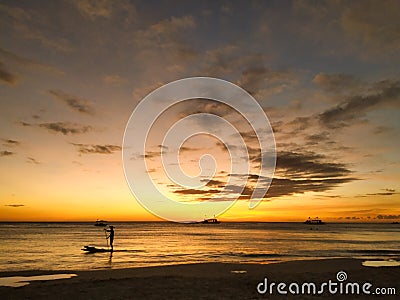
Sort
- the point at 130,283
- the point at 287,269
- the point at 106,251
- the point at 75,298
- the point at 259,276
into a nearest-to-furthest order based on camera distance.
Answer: the point at 75,298 → the point at 130,283 → the point at 259,276 → the point at 287,269 → the point at 106,251

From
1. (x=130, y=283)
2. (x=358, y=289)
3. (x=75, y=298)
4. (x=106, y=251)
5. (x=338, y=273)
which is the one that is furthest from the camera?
(x=106, y=251)

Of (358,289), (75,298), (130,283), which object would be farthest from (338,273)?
(75,298)

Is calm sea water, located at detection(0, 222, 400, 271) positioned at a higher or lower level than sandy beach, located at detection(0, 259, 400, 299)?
lower

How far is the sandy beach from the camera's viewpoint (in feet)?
59.7

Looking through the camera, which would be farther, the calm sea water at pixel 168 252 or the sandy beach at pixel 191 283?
the calm sea water at pixel 168 252

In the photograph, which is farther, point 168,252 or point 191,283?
point 168,252

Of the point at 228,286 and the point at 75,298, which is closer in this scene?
the point at 75,298

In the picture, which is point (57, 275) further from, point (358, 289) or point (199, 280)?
point (358, 289)

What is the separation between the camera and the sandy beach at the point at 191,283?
59.7 ft

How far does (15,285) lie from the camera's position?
21844 mm

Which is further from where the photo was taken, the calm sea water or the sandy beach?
the calm sea water

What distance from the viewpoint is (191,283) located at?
70.5 feet

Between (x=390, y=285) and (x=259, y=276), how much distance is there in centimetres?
792

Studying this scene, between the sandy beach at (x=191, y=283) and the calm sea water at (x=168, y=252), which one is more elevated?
the sandy beach at (x=191, y=283)
